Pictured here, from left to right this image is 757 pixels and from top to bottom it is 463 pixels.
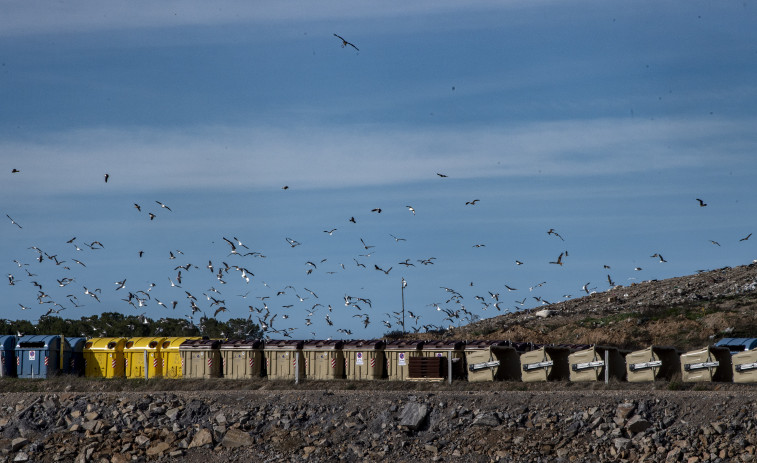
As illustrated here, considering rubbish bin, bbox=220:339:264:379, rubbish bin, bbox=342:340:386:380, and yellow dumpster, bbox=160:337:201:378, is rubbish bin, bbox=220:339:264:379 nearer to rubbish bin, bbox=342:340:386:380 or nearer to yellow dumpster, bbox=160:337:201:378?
yellow dumpster, bbox=160:337:201:378

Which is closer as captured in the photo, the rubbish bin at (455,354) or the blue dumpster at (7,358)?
the rubbish bin at (455,354)

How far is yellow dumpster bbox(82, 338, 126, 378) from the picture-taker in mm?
42438

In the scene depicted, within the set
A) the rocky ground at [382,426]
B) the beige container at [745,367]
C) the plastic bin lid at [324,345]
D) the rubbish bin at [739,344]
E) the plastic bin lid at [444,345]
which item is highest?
the plastic bin lid at [324,345]

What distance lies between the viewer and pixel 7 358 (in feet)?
140

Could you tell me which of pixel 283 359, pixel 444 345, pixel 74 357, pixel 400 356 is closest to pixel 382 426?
pixel 444 345

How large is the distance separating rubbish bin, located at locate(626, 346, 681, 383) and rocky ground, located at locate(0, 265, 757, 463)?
2.72 feet

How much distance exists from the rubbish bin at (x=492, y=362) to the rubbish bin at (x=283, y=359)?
6998 mm

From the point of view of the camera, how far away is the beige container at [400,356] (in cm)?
3641

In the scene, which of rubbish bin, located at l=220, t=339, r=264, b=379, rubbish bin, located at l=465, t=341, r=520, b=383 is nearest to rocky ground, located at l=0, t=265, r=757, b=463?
rubbish bin, located at l=465, t=341, r=520, b=383

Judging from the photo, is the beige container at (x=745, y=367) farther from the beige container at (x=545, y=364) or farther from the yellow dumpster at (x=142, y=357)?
the yellow dumpster at (x=142, y=357)

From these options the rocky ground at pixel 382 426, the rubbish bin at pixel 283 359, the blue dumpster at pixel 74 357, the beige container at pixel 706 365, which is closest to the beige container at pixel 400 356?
the rubbish bin at pixel 283 359

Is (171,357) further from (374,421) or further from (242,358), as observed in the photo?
(374,421)

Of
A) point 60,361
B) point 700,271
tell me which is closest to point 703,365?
point 60,361

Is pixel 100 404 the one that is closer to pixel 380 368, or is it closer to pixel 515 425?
pixel 380 368
